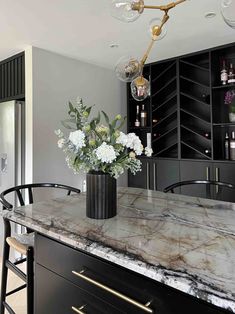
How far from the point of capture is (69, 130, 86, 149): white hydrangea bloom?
4.32 feet

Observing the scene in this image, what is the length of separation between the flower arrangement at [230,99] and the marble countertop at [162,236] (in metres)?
1.92

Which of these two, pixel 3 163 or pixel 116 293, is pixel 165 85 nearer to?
pixel 3 163

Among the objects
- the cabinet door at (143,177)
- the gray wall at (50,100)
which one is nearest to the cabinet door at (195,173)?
the cabinet door at (143,177)

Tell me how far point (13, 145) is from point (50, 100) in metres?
0.71

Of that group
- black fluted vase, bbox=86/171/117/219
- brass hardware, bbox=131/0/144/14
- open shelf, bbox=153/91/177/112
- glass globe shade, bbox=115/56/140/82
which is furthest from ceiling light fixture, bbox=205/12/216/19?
black fluted vase, bbox=86/171/117/219

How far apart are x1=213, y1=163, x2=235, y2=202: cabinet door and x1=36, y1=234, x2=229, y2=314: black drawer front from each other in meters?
2.32

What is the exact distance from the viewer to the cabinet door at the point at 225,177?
120 inches

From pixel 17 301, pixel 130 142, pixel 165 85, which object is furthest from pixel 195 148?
pixel 17 301

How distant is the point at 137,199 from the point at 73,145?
0.71 metres

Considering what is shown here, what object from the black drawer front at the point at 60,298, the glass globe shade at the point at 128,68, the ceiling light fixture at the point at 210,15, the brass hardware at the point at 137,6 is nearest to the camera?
the black drawer front at the point at 60,298

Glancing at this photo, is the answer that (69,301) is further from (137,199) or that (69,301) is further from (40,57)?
(40,57)

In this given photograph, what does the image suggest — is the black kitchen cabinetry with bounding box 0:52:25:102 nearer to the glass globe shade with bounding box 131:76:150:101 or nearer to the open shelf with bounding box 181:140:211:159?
the glass globe shade with bounding box 131:76:150:101

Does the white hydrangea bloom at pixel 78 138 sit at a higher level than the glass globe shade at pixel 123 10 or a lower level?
lower

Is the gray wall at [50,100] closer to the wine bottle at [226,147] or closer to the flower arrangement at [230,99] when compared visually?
the flower arrangement at [230,99]
